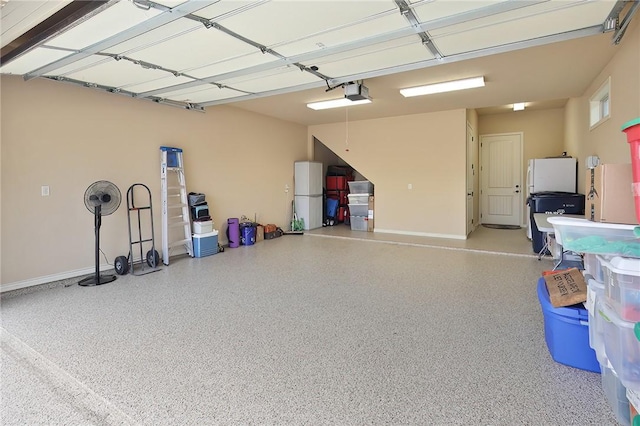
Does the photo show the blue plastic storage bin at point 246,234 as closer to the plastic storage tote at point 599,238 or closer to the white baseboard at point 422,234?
the white baseboard at point 422,234

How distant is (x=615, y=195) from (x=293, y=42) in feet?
9.03

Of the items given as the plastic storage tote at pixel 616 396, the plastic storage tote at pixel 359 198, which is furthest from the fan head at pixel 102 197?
the plastic storage tote at pixel 359 198

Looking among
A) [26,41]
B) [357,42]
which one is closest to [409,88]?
[357,42]

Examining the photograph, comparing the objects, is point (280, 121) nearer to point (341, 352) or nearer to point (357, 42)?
point (357, 42)

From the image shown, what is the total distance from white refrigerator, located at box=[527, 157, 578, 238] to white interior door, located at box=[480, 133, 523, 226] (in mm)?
1978

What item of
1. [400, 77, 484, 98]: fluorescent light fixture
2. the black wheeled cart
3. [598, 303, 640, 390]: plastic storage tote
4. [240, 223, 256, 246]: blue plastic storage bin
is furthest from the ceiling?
[240, 223, 256, 246]: blue plastic storage bin

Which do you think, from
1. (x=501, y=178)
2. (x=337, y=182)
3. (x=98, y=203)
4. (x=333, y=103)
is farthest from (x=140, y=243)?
(x=501, y=178)

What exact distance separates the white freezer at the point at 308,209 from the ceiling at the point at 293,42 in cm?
387

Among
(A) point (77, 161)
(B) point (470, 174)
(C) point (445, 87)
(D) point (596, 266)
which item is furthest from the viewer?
(B) point (470, 174)

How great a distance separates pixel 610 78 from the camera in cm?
417

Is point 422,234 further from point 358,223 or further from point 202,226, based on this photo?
point 202,226

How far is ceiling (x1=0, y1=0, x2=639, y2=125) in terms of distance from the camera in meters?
2.55

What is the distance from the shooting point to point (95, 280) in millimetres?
4395

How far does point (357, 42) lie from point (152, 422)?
10.8 feet
